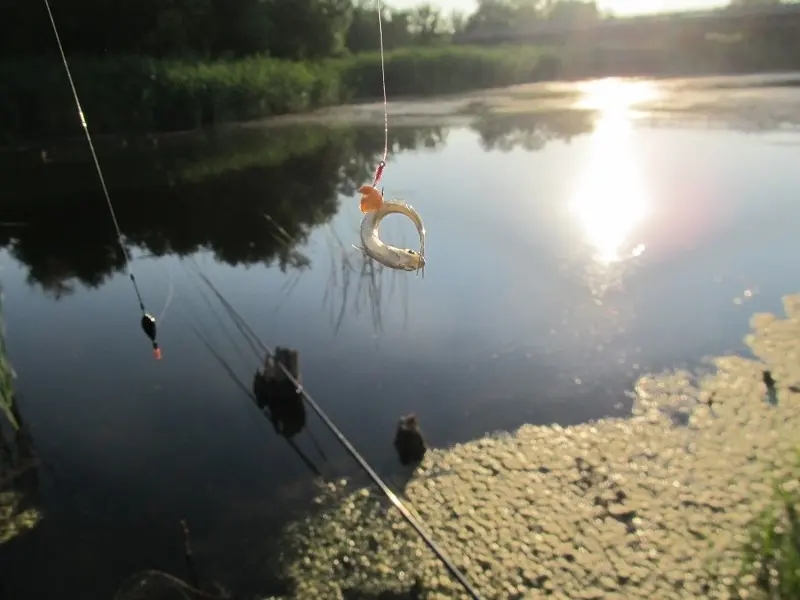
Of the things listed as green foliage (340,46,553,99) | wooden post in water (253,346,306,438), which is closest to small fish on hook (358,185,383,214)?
wooden post in water (253,346,306,438)

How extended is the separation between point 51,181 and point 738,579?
12.3 metres

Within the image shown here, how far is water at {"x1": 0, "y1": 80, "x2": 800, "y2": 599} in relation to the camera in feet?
14.2

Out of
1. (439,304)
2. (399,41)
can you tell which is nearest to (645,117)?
(439,304)

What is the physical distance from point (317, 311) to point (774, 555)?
14.6 ft

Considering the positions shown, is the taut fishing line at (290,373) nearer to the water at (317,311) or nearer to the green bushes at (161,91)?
the water at (317,311)

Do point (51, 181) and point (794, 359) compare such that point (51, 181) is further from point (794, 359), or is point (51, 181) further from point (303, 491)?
point (794, 359)

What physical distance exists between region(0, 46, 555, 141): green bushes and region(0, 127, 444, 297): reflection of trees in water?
0.99 metres

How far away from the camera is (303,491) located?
432 centimetres

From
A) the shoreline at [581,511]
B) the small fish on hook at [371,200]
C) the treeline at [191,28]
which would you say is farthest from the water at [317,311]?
the treeline at [191,28]

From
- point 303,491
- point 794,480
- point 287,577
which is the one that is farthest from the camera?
point 303,491

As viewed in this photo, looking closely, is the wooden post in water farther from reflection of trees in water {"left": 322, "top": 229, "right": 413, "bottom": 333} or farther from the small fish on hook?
the small fish on hook

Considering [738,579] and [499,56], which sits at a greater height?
[499,56]

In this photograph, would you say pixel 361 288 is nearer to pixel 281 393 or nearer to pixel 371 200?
pixel 281 393

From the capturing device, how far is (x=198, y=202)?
1133 cm
